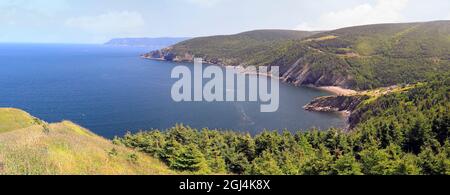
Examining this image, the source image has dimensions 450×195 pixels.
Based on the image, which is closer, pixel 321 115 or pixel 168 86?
pixel 321 115

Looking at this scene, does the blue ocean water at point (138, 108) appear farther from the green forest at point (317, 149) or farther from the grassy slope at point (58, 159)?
the grassy slope at point (58, 159)

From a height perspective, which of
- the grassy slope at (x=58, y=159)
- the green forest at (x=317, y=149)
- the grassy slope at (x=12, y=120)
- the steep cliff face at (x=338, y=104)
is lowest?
the steep cliff face at (x=338, y=104)

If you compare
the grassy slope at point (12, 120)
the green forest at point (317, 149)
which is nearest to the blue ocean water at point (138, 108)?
the green forest at point (317, 149)

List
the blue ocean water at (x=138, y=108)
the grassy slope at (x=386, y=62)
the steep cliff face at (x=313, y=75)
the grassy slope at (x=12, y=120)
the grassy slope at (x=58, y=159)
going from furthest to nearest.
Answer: the steep cliff face at (x=313, y=75) < the grassy slope at (x=386, y=62) < the blue ocean water at (x=138, y=108) < the grassy slope at (x=12, y=120) < the grassy slope at (x=58, y=159)

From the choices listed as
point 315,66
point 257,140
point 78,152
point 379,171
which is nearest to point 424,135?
point 257,140

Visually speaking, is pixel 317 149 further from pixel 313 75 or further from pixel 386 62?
pixel 386 62

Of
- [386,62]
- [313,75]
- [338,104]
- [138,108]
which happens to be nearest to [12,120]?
[138,108]

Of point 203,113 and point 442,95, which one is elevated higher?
point 442,95
